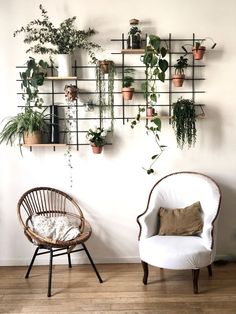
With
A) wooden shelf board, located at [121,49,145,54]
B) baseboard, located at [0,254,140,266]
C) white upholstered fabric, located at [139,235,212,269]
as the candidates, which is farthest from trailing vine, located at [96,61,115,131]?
baseboard, located at [0,254,140,266]

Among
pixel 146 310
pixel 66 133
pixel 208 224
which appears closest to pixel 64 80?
pixel 66 133

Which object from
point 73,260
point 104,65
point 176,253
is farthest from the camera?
point 73,260

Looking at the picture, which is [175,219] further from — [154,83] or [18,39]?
[18,39]

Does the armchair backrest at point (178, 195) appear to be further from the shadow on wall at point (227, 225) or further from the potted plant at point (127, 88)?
the potted plant at point (127, 88)

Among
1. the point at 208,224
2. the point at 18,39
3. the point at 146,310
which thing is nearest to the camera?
the point at 146,310

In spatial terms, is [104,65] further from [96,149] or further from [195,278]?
[195,278]

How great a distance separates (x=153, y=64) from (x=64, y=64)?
802 mm

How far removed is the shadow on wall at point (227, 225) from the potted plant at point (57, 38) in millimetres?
1816

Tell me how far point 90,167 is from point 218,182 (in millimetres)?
1251

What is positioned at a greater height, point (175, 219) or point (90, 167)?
point (90, 167)

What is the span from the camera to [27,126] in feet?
10.8

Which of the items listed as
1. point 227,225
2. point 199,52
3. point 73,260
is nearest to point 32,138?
point 73,260

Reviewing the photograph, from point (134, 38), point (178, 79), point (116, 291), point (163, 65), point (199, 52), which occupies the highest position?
point (134, 38)

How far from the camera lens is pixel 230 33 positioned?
3408 millimetres
